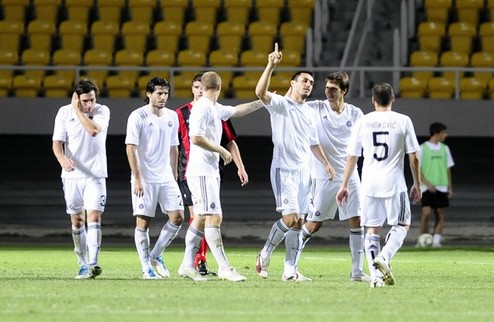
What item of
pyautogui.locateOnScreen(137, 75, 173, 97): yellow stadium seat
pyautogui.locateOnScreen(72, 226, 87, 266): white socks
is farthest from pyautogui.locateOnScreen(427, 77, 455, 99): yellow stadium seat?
pyautogui.locateOnScreen(72, 226, 87, 266): white socks

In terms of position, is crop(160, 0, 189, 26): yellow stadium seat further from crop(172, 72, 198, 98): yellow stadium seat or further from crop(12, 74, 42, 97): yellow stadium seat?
crop(12, 74, 42, 97): yellow stadium seat

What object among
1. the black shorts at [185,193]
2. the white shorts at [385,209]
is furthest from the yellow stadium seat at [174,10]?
the white shorts at [385,209]

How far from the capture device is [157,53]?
2720 centimetres

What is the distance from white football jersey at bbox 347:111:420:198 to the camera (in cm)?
1341

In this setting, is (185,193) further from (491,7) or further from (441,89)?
(491,7)

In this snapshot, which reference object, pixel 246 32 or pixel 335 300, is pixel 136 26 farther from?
pixel 335 300

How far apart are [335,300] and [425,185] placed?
12493mm

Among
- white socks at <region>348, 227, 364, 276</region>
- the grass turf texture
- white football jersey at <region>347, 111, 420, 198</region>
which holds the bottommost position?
the grass turf texture

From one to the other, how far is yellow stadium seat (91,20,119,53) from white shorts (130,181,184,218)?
42.9 ft

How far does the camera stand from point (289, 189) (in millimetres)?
14414

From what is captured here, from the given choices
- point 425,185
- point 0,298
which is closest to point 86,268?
point 0,298

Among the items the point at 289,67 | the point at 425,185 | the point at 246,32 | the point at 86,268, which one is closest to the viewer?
the point at 86,268

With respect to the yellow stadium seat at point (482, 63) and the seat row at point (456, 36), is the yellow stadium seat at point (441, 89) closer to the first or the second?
the yellow stadium seat at point (482, 63)

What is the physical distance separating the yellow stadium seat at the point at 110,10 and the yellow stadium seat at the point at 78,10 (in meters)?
0.33
